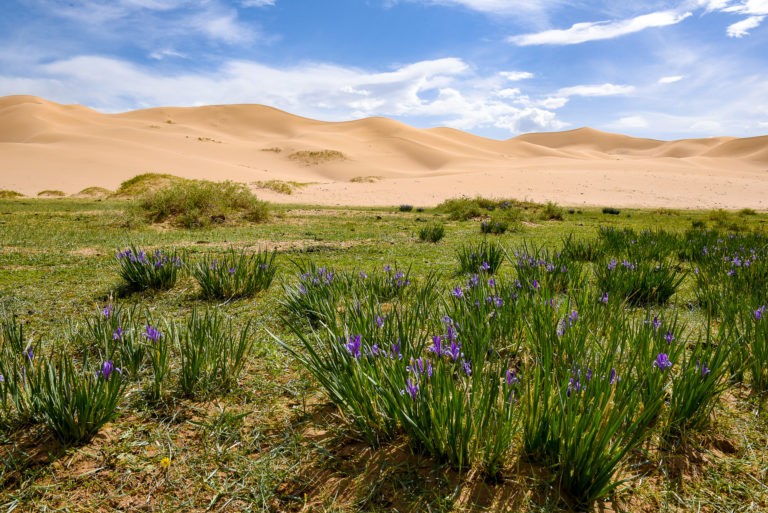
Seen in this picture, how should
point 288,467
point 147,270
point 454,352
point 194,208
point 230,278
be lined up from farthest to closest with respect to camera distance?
point 194,208 < point 147,270 < point 230,278 < point 454,352 < point 288,467

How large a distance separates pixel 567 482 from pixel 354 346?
41.3 inches

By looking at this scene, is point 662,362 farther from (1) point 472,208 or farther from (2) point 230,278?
(1) point 472,208

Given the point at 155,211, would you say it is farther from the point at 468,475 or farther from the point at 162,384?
the point at 468,475

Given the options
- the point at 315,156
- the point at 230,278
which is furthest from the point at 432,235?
the point at 315,156

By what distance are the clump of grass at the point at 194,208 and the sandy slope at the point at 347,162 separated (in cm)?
1062

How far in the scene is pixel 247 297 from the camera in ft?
14.7

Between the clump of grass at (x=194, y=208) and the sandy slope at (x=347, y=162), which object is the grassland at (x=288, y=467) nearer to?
the clump of grass at (x=194, y=208)

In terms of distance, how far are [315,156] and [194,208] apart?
54.6 meters

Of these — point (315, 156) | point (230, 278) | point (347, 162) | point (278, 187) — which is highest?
point (315, 156)

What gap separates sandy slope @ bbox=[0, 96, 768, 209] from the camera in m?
29.1

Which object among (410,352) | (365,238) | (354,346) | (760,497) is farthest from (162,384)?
(365,238)

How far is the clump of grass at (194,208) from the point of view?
11.5 metres

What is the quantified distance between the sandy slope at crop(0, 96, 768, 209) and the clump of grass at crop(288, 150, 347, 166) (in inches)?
16.8

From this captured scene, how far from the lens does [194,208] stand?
11805 mm
